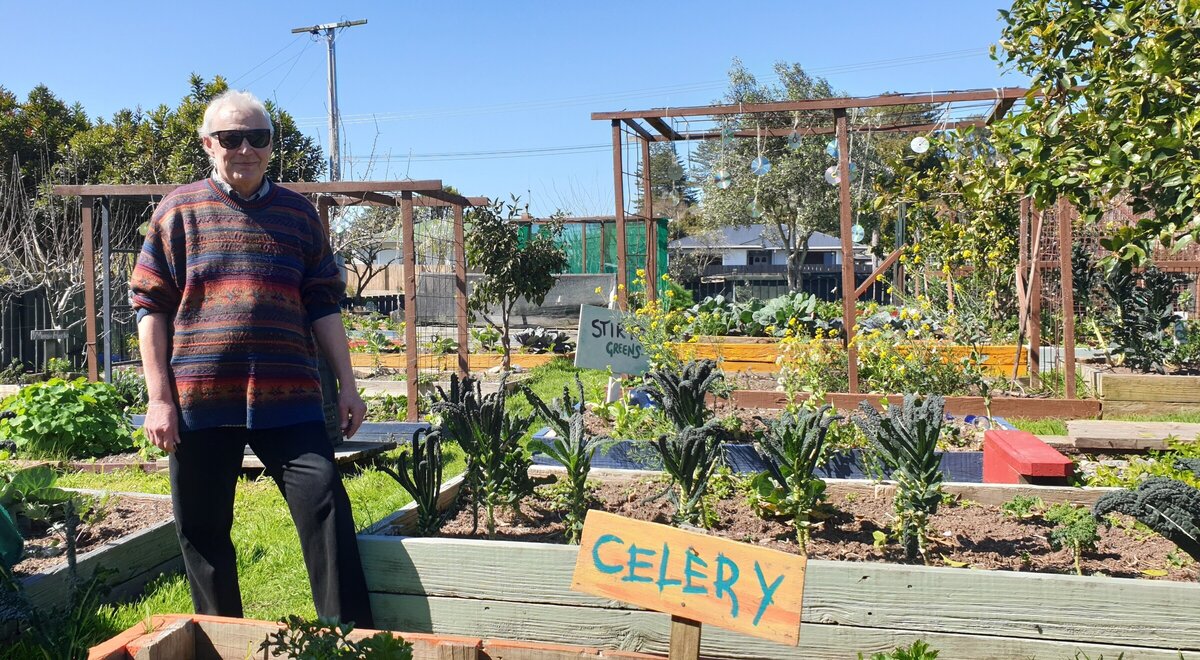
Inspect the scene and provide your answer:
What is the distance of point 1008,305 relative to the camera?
36.8 feet

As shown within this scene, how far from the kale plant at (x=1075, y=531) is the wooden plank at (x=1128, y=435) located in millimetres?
1988

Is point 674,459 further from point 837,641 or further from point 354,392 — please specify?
point 354,392

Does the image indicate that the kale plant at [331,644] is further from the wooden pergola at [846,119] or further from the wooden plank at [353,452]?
the wooden pergola at [846,119]

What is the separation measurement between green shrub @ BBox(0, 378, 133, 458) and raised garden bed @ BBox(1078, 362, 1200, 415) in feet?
22.8

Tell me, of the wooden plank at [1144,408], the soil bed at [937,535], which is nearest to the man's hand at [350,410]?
the soil bed at [937,535]

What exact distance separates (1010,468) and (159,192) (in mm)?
6168

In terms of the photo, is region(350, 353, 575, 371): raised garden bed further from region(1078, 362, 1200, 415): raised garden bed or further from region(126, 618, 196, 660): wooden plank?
region(126, 618, 196, 660): wooden plank

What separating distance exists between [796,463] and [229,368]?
1794 mm

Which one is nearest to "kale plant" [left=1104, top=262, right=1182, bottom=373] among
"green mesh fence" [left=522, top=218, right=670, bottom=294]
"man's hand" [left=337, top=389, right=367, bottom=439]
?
"man's hand" [left=337, top=389, right=367, bottom=439]

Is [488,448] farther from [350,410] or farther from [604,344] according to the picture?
[604,344]

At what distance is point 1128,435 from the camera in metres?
4.84

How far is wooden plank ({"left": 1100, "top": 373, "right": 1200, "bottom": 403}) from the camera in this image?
6.80 meters

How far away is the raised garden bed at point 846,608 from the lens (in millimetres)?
2301

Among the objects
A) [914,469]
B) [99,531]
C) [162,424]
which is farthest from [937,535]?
[99,531]
